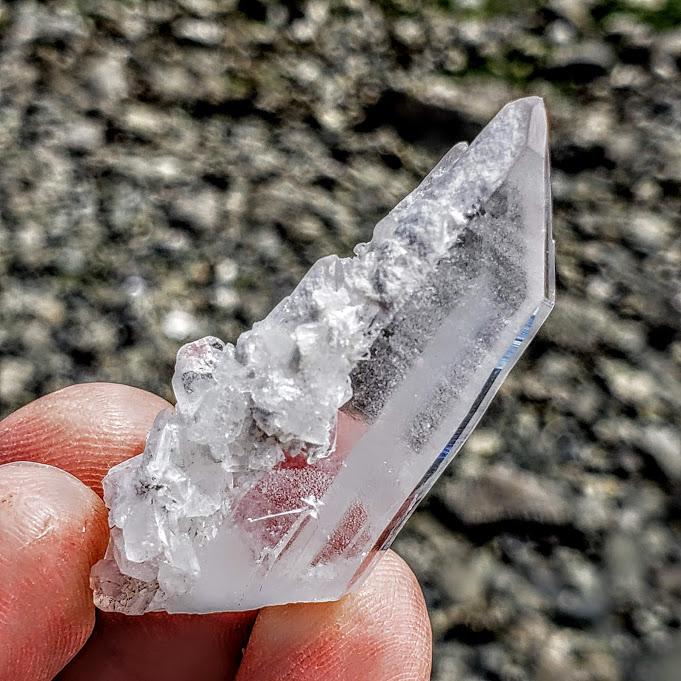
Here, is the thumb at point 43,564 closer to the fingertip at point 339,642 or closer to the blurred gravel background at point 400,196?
the fingertip at point 339,642

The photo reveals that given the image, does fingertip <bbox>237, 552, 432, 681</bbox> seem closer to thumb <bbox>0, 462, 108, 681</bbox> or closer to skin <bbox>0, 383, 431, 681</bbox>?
skin <bbox>0, 383, 431, 681</bbox>

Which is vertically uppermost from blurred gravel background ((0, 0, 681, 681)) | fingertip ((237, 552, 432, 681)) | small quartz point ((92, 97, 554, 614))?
small quartz point ((92, 97, 554, 614))

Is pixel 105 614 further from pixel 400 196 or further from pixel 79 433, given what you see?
pixel 400 196

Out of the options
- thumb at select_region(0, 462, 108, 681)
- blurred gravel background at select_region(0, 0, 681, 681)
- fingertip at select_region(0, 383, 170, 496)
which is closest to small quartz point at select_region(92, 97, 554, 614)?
thumb at select_region(0, 462, 108, 681)

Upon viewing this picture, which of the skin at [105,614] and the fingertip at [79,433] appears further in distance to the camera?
the fingertip at [79,433]

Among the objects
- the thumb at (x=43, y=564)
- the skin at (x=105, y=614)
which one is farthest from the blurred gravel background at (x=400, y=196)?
the thumb at (x=43, y=564)

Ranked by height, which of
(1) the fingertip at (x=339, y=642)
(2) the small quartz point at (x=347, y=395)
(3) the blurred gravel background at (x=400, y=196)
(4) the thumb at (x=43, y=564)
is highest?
(2) the small quartz point at (x=347, y=395)

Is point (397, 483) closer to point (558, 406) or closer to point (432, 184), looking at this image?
point (432, 184)

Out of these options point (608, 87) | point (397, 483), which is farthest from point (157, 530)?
point (608, 87)
